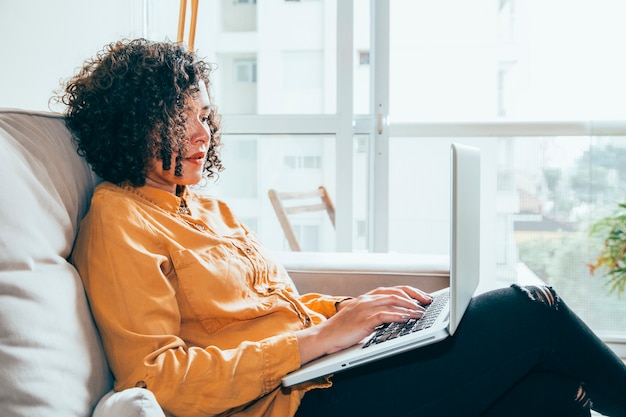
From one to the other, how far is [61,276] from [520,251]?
2.34 meters

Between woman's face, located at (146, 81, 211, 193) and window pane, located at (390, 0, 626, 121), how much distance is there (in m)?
1.71

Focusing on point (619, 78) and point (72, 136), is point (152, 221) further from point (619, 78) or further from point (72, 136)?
point (619, 78)

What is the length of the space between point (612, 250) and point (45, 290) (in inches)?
96.7

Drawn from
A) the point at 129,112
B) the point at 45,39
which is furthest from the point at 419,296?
the point at 45,39

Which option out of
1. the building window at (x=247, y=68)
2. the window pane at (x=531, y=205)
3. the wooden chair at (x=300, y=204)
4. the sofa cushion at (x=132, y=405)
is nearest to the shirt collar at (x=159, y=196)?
the sofa cushion at (x=132, y=405)

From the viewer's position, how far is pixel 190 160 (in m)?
1.30

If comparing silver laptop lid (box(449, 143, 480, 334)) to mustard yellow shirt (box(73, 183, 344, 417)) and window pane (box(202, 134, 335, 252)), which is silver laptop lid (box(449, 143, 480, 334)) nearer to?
mustard yellow shirt (box(73, 183, 344, 417))

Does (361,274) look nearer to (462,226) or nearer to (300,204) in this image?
(462,226)

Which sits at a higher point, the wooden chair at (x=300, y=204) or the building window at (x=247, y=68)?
the building window at (x=247, y=68)

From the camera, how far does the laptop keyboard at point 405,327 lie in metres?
1.06

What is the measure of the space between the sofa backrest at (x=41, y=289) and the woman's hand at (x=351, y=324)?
329 millimetres

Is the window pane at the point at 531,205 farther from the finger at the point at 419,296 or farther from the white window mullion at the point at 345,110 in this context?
the finger at the point at 419,296

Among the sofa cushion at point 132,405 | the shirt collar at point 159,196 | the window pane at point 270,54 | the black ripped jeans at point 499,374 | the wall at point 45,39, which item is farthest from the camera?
the window pane at point 270,54

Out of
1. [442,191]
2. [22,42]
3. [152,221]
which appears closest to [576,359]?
[152,221]
